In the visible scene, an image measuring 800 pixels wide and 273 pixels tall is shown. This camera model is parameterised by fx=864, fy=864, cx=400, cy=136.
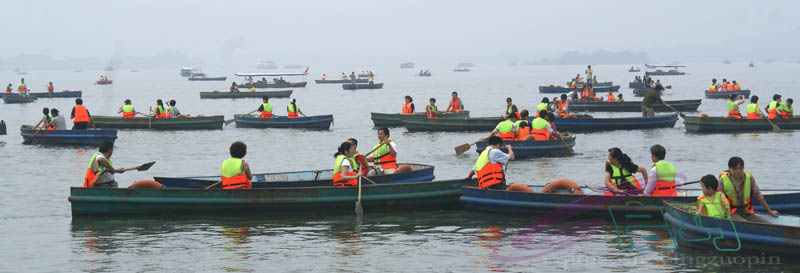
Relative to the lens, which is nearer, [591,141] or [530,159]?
[530,159]

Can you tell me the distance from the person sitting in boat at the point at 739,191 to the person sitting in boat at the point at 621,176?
2.66 meters

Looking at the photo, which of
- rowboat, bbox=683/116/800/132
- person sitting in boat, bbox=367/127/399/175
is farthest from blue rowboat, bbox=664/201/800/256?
rowboat, bbox=683/116/800/132

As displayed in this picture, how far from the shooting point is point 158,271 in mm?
14367

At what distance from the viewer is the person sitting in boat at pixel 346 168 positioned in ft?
60.8

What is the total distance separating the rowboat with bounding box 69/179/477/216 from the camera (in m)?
18.6

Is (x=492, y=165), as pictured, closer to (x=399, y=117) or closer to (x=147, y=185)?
A: (x=147, y=185)

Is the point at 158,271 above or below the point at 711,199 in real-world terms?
below

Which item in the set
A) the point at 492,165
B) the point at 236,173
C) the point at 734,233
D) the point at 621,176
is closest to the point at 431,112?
the point at 492,165

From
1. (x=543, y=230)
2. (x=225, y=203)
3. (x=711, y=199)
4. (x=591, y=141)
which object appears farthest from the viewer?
(x=591, y=141)

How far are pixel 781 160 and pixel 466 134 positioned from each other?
47.7 ft

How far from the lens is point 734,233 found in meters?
14.0

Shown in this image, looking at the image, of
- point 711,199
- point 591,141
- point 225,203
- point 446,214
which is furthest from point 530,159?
point 711,199

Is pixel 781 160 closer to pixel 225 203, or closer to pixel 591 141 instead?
pixel 591 141

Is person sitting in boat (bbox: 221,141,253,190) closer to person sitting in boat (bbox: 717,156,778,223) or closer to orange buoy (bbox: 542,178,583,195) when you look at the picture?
orange buoy (bbox: 542,178,583,195)
